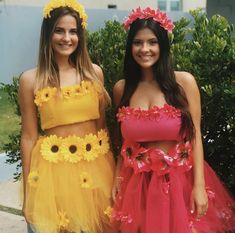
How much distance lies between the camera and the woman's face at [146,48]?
2842 millimetres

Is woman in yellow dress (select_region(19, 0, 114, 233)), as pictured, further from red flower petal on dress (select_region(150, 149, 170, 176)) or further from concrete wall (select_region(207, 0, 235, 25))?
Result: concrete wall (select_region(207, 0, 235, 25))

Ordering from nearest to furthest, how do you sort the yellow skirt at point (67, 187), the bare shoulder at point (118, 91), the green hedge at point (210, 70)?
1. the yellow skirt at point (67, 187)
2. the bare shoulder at point (118, 91)
3. the green hedge at point (210, 70)

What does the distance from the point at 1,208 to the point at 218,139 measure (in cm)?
289

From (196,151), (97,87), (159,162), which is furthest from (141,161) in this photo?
(97,87)

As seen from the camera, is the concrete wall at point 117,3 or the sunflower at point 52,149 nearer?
the sunflower at point 52,149

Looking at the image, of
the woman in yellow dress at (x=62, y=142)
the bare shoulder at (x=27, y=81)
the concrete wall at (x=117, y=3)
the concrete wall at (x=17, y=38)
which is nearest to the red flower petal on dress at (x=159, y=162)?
the woman in yellow dress at (x=62, y=142)

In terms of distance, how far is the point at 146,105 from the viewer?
2.90 metres

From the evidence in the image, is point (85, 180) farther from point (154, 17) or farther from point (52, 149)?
point (154, 17)

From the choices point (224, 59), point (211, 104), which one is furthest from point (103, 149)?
point (224, 59)

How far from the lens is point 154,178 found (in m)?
2.87

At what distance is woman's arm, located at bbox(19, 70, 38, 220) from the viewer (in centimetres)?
301

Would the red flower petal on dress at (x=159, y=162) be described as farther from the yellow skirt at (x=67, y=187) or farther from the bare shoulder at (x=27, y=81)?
the bare shoulder at (x=27, y=81)

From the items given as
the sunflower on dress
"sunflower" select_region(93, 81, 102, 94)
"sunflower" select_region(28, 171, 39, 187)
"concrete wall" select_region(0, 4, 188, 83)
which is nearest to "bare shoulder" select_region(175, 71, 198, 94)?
"sunflower" select_region(93, 81, 102, 94)

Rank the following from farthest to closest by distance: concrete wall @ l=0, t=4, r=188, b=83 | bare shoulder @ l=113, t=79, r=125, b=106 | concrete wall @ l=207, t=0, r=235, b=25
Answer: concrete wall @ l=207, t=0, r=235, b=25, concrete wall @ l=0, t=4, r=188, b=83, bare shoulder @ l=113, t=79, r=125, b=106
